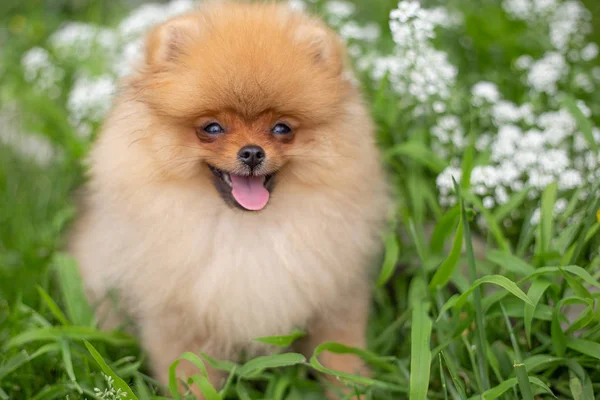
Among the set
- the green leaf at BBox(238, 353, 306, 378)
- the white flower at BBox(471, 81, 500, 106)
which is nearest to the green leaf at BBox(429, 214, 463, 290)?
the green leaf at BBox(238, 353, 306, 378)

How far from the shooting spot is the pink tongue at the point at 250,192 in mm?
1798

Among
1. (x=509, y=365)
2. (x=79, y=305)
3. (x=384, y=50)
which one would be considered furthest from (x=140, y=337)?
(x=384, y=50)

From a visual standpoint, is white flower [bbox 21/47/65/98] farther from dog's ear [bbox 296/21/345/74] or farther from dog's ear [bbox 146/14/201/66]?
dog's ear [bbox 296/21/345/74]

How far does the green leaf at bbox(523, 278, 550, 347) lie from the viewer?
188 cm

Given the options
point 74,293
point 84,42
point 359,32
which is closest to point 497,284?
point 74,293

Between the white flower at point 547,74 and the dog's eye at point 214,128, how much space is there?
1831 mm

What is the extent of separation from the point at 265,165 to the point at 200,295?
0.50m

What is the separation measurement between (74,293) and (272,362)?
874 millimetres

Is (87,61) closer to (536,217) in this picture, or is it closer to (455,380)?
(536,217)

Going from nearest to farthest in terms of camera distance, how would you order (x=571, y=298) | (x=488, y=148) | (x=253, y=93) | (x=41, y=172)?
(x=253, y=93) < (x=571, y=298) < (x=488, y=148) < (x=41, y=172)

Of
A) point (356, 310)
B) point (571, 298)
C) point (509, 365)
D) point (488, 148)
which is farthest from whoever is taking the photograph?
point (488, 148)

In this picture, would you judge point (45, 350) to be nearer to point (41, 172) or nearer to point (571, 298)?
point (41, 172)

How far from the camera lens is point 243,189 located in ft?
5.97

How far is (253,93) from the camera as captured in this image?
1660 millimetres
